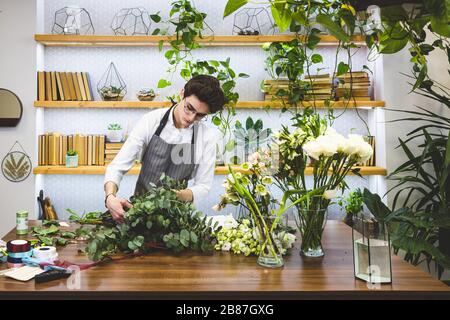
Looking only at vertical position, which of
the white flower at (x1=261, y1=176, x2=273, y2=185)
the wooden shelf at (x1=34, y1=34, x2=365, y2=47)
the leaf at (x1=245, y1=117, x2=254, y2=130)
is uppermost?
the wooden shelf at (x1=34, y1=34, x2=365, y2=47)

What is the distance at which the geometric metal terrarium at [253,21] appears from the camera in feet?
11.9

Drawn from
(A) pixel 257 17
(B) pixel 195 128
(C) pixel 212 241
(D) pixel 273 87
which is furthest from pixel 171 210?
(A) pixel 257 17

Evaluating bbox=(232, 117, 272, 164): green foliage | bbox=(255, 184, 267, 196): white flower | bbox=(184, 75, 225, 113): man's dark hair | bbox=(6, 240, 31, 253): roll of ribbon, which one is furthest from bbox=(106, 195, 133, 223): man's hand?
bbox=(232, 117, 272, 164): green foliage

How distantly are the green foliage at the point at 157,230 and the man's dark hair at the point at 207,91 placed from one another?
1.41 metres

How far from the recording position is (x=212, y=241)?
1.66 meters

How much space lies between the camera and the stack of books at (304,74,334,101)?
3.38 meters

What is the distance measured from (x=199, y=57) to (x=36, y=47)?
1.31 metres

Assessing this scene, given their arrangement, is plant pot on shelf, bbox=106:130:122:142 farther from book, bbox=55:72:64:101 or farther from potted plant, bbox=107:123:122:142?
book, bbox=55:72:64:101

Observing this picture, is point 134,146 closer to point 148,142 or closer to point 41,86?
point 148,142

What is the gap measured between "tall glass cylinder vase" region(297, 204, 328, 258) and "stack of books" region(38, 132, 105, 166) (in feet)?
7.50

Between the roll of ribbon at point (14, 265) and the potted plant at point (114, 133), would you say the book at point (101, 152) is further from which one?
the roll of ribbon at point (14, 265)

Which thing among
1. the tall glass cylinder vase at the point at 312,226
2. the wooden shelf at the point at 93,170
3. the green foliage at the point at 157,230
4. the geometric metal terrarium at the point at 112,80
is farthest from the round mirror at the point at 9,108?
the tall glass cylinder vase at the point at 312,226

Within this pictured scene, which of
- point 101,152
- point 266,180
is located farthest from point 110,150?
point 266,180
